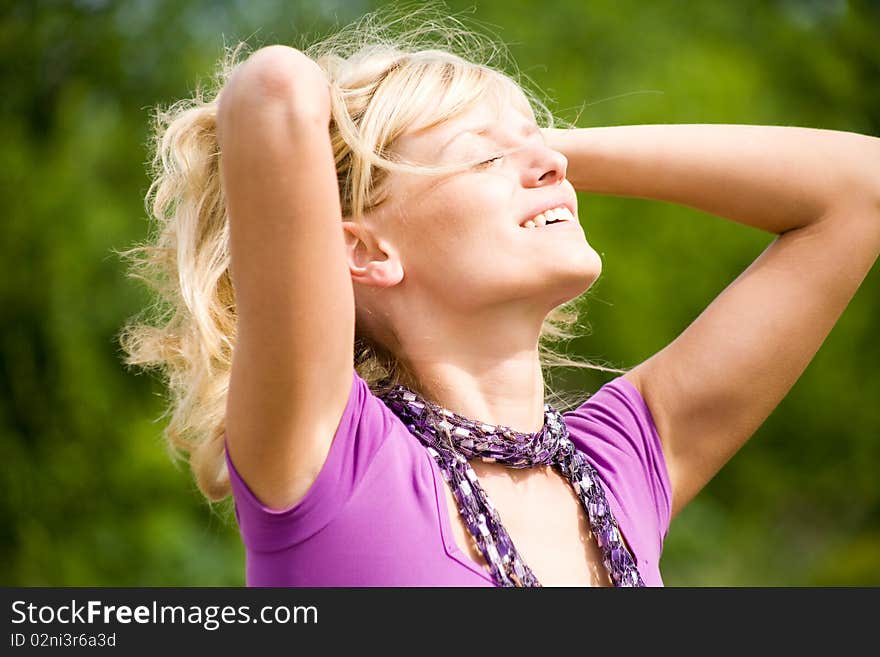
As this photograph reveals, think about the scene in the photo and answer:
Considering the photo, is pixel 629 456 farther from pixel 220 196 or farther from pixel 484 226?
pixel 220 196

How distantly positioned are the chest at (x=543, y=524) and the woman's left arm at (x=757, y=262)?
12.4 inches

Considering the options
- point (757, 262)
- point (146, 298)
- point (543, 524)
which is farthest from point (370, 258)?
point (146, 298)

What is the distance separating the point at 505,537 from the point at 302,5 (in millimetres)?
7388

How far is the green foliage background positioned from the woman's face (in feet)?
13.0

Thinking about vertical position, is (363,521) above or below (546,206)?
below

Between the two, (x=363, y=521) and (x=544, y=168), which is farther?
(x=544, y=168)

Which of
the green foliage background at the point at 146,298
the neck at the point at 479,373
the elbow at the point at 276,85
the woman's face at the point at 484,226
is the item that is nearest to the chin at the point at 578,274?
the woman's face at the point at 484,226

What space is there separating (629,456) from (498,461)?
315 mm

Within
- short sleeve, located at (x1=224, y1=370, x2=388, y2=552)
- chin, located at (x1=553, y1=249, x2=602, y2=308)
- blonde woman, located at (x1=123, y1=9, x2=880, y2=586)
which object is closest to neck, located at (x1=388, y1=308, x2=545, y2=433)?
blonde woman, located at (x1=123, y1=9, x2=880, y2=586)

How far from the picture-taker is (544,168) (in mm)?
1771

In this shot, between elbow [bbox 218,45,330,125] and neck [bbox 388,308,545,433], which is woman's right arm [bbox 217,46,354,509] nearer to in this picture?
elbow [bbox 218,45,330,125]

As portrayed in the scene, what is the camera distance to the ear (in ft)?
5.82

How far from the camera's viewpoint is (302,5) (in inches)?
330

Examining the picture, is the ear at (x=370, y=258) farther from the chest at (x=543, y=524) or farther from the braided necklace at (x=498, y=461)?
the chest at (x=543, y=524)
